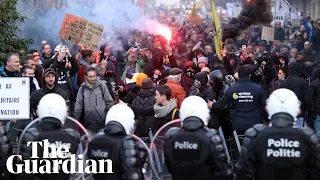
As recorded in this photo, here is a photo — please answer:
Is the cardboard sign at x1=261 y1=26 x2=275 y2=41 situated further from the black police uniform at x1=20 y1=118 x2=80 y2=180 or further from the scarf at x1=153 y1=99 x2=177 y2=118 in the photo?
the black police uniform at x1=20 y1=118 x2=80 y2=180

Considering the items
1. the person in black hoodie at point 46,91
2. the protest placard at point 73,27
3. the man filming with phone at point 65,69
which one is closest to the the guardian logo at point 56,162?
the person in black hoodie at point 46,91

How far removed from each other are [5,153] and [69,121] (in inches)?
32.4

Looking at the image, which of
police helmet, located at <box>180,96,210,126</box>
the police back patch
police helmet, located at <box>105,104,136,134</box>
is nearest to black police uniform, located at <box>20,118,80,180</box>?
police helmet, located at <box>105,104,136,134</box>

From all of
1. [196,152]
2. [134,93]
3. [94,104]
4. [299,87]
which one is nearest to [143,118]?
[94,104]

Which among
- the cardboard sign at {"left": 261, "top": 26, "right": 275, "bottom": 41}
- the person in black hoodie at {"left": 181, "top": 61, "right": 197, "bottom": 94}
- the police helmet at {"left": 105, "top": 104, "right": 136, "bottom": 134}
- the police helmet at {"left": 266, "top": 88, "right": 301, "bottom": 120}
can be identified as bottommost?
the police helmet at {"left": 105, "top": 104, "right": 136, "bottom": 134}

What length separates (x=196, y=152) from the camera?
342 inches

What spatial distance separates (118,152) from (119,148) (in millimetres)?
43

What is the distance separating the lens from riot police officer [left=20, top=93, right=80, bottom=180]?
347 inches

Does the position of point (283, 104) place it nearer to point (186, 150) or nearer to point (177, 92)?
point (186, 150)

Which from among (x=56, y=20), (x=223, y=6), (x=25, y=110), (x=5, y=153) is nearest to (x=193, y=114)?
(x=5, y=153)

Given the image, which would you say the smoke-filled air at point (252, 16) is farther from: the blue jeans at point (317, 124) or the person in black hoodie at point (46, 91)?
the person in black hoodie at point (46, 91)

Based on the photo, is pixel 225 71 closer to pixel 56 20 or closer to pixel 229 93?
pixel 229 93

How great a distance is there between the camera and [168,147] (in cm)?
891

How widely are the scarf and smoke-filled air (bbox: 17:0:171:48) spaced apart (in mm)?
11367
